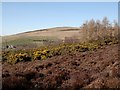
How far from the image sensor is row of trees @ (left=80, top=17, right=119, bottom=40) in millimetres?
72125

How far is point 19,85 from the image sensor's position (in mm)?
11250

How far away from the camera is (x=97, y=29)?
75.3m

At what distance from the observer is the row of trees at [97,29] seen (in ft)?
237

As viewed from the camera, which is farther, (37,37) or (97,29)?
(37,37)

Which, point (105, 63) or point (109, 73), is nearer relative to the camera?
point (109, 73)

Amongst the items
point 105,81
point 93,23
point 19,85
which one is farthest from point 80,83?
point 93,23

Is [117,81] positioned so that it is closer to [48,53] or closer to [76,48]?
[48,53]

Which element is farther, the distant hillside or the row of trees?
the distant hillside

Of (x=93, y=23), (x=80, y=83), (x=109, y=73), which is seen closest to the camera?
(x=80, y=83)

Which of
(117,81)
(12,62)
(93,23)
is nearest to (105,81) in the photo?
(117,81)

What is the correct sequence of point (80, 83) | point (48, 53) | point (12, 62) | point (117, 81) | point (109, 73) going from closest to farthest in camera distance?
point (117, 81) → point (80, 83) → point (109, 73) → point (12, 62) → point (48, 53)

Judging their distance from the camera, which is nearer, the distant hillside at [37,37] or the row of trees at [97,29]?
the row of trees at [97,29]

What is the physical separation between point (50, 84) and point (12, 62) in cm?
1528

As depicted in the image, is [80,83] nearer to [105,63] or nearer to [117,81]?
[117,81]
